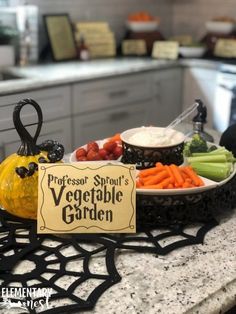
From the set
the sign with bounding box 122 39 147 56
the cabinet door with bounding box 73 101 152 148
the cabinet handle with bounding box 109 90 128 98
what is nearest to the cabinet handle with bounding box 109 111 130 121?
the cabinet door with bounding box 73 101 152 148

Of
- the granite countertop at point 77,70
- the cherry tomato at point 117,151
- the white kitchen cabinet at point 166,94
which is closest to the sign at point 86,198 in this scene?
the cherry tomato at point 117,151

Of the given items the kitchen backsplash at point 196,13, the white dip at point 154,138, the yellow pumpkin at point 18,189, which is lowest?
the yellow pumpkin at point 18,189

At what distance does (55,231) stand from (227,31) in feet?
9.12

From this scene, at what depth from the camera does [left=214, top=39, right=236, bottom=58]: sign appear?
3.23m

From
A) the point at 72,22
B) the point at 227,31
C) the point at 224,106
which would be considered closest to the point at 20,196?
the point at 224,106

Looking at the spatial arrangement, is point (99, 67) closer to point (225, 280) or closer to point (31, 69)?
point (31, 69)

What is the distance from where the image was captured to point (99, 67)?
2.89 meters

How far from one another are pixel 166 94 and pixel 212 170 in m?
2.16

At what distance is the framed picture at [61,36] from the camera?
3.09m

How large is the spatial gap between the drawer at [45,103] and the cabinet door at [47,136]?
0.11 feet

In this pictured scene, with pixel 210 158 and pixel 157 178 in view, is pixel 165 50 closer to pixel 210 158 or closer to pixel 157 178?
pixel 210 158

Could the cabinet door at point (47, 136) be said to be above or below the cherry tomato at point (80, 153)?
below

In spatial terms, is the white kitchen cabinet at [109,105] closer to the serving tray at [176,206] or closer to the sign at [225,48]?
the sign at [225,48]

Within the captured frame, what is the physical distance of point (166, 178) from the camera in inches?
40.2
